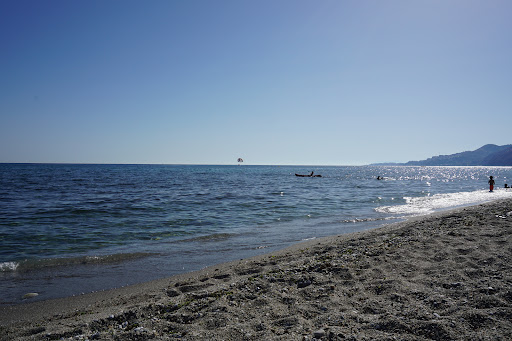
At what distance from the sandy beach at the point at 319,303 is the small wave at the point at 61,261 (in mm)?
2985

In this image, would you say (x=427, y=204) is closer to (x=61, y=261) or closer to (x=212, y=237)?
(x=212, y=237)

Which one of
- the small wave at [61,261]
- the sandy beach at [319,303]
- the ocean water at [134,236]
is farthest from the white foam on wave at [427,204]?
the small wave at [61,261]

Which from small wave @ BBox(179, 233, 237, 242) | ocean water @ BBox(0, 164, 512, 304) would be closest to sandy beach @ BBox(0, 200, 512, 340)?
ocean water @ BBox(0, 164, 512, 304)

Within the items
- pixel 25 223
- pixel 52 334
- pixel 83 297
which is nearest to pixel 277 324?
pixel 52 334

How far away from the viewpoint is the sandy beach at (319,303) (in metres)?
4.08

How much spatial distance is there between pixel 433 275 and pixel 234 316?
4.20 m

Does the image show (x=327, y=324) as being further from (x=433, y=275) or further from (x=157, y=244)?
(x=157, y=244)

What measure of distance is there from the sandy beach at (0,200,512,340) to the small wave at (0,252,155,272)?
2985 millimetres

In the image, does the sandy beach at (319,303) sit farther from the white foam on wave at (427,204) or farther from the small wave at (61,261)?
the white foam on wave at (427,204)

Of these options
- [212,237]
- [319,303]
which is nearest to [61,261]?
[212,237]

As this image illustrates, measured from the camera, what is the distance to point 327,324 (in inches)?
168

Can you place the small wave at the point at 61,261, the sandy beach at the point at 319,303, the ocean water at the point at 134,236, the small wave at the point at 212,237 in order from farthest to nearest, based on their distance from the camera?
Result: the small wave at the point at 212,237, the small wave at the point at 61,261, the ocean water at the point at 134,236, the sandy beach at the point at 319,303

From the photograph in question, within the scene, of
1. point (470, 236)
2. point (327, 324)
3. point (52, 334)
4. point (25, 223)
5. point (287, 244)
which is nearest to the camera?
point (327, 324)

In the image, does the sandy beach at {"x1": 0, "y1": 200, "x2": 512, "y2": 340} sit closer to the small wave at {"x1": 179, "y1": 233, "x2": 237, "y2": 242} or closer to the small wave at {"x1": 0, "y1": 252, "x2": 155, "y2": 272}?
the small wave at {"x1": 0, "y1": 252, "x2": 155, "y2": 272}
